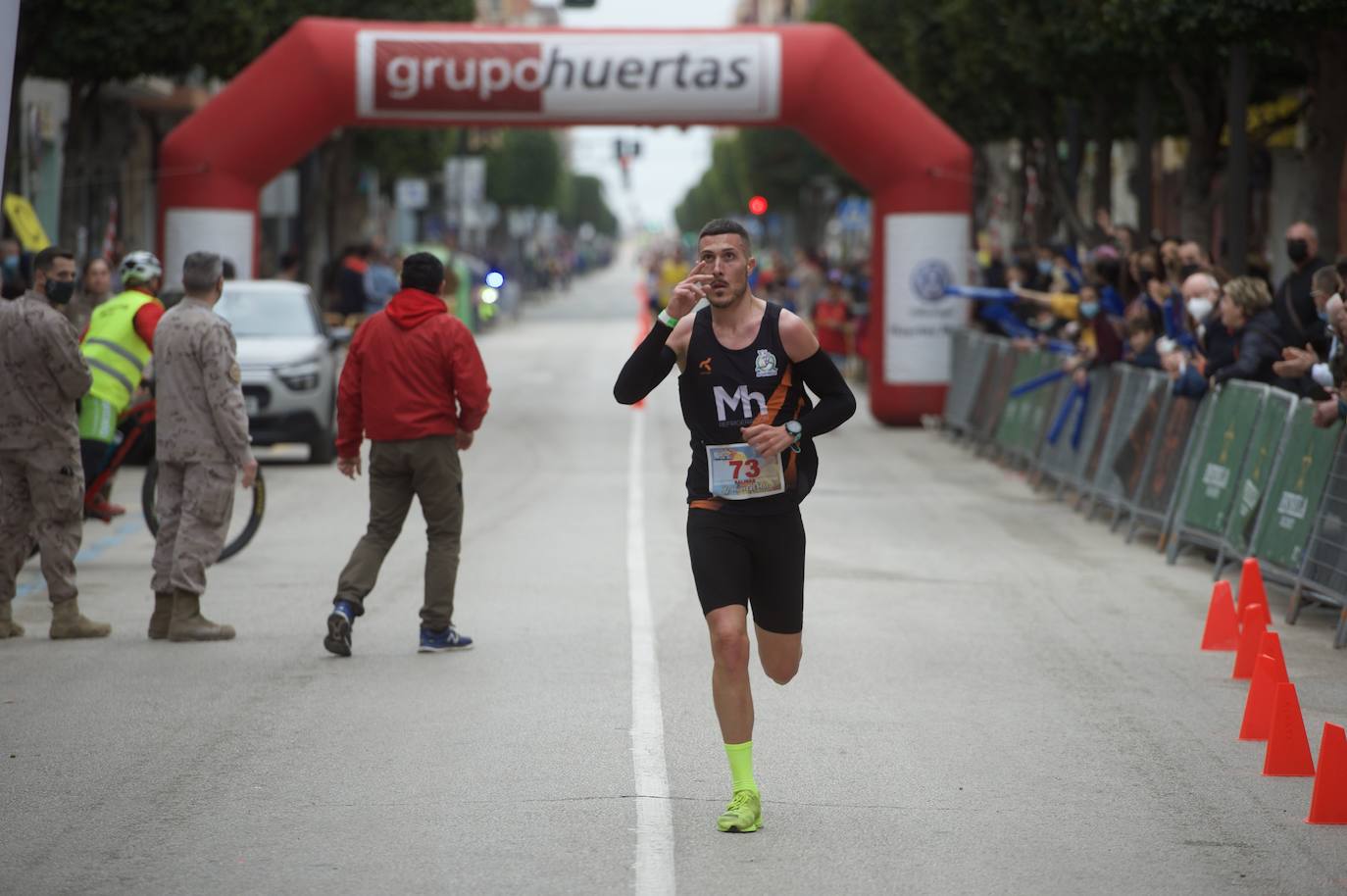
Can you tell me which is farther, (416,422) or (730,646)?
(416,422)

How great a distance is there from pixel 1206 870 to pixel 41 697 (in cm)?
496

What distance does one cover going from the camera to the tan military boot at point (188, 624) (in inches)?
412

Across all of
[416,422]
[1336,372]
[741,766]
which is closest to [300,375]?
[416,422]

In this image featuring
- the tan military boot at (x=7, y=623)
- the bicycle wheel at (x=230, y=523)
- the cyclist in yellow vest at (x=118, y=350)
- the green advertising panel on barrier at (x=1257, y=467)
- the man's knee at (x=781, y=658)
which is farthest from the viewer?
the bicycle wheel at (x=230, y=523)

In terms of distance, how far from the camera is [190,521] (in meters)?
10.5

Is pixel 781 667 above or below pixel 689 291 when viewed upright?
below

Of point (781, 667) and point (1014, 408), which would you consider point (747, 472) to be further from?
point (1014, 408)

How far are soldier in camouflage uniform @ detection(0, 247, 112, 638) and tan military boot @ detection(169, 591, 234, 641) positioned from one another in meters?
0.45

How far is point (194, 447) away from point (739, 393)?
4.46 metres

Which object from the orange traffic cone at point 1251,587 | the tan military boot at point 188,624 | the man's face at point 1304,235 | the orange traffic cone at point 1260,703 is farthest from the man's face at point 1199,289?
the tan military boot at point 188,624

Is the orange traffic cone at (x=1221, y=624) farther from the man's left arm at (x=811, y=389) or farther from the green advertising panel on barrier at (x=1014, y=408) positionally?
the green advertising panel on barrier at (x=1014, y=408)

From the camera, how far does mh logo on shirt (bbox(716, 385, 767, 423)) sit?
6793 millimetres

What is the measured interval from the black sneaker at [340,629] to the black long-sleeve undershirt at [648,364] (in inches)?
132

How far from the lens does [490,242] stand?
325 ft
